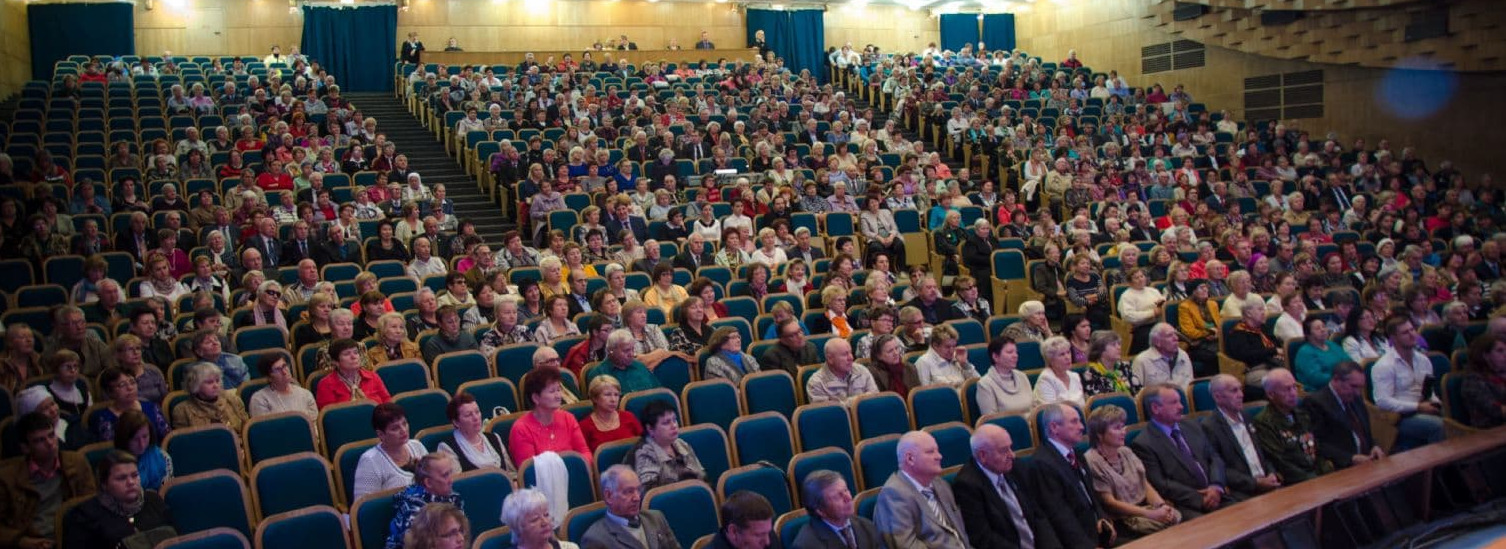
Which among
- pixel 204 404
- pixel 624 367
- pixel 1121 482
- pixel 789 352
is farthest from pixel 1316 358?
pixel 204 404

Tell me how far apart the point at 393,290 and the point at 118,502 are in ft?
9.16

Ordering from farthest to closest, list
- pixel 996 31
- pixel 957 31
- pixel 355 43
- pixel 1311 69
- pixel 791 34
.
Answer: pixel 957 31
pixel 996 31
pixel 791 34
pixel 355 43
pixel 1311 69

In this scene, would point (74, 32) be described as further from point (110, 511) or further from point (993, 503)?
point (993, 503)

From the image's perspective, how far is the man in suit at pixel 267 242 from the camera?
19.4ft

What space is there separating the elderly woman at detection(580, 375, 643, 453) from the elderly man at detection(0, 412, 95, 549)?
1355 millimetres

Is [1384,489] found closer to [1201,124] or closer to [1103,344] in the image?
[1103,344]

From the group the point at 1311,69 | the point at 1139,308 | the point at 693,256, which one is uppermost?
the point at 1311,69

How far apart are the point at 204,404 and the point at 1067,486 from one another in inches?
104

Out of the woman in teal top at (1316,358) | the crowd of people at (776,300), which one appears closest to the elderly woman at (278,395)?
the crowd of people at (776,300)

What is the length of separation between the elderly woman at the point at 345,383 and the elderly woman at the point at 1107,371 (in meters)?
2.54

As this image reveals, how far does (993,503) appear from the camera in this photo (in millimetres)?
3105

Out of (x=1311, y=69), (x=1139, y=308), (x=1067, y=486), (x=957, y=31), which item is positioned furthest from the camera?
(x=957, y=31)

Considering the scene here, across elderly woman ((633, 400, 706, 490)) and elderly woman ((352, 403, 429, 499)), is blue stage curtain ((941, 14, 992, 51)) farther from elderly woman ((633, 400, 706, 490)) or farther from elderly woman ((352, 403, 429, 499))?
elderly woman ((352, 403, 429, 499))

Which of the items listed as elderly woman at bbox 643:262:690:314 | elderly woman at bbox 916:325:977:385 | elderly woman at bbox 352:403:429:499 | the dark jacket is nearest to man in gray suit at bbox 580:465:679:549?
elderly woman at bbox 352:403:429:499
